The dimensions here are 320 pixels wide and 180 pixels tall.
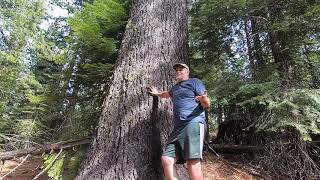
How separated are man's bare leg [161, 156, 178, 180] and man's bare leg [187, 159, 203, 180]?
19 cm

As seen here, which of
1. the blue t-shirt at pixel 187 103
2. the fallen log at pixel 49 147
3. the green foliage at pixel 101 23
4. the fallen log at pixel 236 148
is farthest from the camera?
the fallen log at pixel 236 148

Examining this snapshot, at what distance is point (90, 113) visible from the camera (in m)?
6.15

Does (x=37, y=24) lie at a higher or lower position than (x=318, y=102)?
higher

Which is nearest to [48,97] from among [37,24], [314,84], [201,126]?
[201,126]

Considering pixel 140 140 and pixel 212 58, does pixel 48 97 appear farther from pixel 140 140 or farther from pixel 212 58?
pixel 212 58

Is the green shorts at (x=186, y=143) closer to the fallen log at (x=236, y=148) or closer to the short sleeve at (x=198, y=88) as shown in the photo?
the short sleeve at (x=198, y=88)

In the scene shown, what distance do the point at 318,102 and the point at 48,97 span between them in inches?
186

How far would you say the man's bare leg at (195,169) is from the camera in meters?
3.53

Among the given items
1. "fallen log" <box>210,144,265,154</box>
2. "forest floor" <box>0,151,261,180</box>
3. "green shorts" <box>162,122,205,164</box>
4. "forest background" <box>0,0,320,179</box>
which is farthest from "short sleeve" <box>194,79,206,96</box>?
"fallen log" <box>210,144,265,154</box>

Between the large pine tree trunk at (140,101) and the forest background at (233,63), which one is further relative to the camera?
the forest background at (233,63)

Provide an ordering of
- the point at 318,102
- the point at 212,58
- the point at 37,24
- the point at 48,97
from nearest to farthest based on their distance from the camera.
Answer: the point at 318,102, the point at 48,97, the point at 212,58, the point at 37,24

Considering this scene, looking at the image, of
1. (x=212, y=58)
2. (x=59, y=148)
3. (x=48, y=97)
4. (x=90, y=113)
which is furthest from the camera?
(x=212, y=58)

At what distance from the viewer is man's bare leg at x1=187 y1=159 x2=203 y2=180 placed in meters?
3.53

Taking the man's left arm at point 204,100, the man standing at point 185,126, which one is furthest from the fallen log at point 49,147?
the man's left arm at point 204,100
